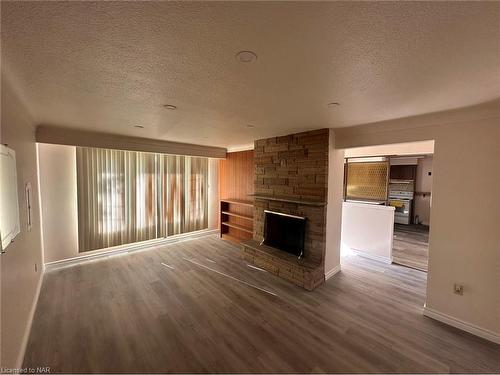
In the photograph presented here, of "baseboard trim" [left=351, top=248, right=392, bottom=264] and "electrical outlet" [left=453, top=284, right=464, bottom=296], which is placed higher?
"electrical outlet" [left=453, top=284, right=464, bottom=296]

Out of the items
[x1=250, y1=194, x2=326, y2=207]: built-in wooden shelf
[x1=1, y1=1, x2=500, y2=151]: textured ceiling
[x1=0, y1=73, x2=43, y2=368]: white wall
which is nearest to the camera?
[x1=1, y1=1, x2=500, y2=151]: textured ceiling

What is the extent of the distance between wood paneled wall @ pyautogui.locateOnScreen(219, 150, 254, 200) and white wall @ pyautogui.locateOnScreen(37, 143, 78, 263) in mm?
3293

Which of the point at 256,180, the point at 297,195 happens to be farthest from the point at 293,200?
the point at 256,180

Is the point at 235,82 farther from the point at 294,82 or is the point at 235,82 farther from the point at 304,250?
the point at 304,250

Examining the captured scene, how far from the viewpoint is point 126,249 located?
457cm

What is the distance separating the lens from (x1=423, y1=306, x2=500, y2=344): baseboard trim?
2165mm

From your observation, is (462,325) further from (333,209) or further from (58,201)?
(58,201)

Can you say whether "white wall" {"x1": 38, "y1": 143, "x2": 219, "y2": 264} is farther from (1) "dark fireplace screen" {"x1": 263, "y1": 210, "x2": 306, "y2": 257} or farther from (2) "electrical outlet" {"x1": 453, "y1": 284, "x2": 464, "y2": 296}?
(2) "electrical outlet" {"x1": 453, "y1": 284, "x2": 464, "y2": 296}

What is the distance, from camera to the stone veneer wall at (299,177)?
3.29 metres

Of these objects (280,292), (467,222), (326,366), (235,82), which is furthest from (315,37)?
(280,292)

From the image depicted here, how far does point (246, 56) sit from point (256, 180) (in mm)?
3214

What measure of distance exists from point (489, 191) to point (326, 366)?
8.15 feet

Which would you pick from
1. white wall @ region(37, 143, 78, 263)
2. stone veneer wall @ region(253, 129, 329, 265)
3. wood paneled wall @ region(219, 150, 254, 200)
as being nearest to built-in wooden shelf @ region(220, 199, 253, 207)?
wood paneled wall @ region(219, 150, 254, 200)

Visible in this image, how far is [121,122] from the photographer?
117 inches
